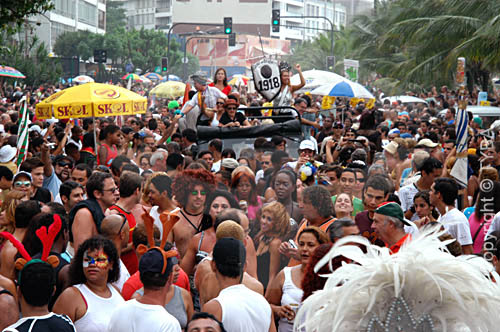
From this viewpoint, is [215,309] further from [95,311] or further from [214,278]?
[95,311]

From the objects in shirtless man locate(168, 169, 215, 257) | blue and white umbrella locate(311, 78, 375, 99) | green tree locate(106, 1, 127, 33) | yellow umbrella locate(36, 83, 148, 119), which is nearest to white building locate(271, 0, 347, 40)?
green tree locate(106, 1, 127, 33)

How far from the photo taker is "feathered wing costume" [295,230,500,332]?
8.45 feet

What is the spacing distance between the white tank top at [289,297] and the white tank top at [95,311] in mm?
1176

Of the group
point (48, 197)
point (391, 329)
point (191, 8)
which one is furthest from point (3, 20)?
point (191, 8)

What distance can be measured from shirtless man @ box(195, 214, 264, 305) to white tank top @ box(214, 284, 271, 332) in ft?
1.08

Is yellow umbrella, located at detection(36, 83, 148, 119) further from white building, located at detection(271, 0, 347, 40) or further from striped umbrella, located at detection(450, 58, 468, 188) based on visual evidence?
white building, located at detection(271, 0, 347, 40)

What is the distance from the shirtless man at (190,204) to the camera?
6.25 meters

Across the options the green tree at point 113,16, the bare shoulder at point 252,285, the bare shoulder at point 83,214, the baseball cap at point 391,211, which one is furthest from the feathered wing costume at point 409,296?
the green tree at point 113,16

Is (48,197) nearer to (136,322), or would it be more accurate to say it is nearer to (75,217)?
(75,217)

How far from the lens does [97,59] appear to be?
Result: 52.0 metres

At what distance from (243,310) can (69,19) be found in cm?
7887

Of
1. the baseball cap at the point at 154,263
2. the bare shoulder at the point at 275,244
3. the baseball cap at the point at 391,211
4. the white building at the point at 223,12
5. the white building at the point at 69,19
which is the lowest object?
the bare shoulder at the point at 275,244

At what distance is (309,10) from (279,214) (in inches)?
6361

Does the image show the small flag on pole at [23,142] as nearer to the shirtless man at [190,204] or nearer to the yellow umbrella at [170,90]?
the shirtless man at [190,204]
